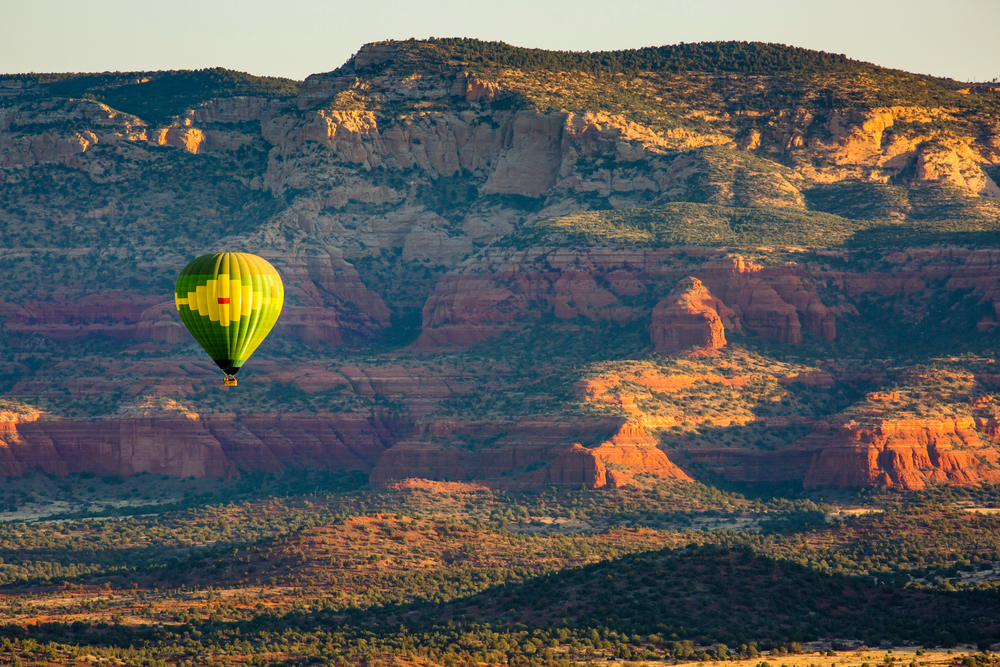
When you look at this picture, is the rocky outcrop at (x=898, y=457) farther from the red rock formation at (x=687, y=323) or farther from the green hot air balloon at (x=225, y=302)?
the green hot air balloon at (x=225, y=302)

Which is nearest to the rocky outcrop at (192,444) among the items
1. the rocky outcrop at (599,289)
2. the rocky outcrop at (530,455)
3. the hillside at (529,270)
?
the hillside at (529,270)

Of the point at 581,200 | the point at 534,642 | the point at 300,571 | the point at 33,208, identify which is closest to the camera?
the point at 534,642

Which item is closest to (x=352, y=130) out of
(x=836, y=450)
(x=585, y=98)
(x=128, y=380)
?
(x=585, y=98)

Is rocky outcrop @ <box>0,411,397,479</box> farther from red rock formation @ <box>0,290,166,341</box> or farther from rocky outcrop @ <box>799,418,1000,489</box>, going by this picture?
rocky outcrop @ <box>799,418,1000,489</box>

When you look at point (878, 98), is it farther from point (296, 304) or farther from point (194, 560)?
point (194, 560)

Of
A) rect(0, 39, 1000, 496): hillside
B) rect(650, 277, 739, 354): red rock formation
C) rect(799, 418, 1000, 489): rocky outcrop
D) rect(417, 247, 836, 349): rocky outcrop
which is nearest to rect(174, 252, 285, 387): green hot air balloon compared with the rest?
rect(0, 39, 1000, 496): hillside
